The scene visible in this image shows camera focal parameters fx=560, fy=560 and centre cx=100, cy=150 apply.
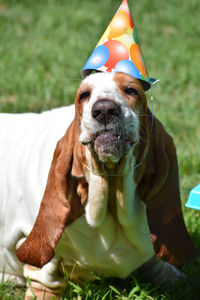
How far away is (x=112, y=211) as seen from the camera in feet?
10.3

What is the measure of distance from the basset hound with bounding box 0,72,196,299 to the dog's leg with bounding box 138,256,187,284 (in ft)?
0.55

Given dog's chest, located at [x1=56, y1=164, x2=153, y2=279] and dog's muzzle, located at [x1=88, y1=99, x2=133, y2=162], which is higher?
dog's muzzle, located at [x1=88, y1=99, x2=133, y2=162]

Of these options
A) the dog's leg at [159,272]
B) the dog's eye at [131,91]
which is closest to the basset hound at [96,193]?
the dog's eye at [131,91]

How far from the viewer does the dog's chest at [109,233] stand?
9.84 ft

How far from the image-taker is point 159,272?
3.58m

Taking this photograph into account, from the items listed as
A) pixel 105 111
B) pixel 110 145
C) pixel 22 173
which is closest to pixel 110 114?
pixel 105 111

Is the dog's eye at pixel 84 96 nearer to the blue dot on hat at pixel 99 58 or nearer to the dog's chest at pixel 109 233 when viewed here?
the blue dot on hat at pixel 99 58

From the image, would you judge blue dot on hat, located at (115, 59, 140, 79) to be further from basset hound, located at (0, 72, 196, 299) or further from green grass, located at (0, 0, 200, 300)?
green grass, located at (0, 0, 200, 300)

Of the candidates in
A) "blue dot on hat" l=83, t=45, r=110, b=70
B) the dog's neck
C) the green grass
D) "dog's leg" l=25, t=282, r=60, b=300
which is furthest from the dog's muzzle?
"dog's leg" l=25, t=282, r=60, b=300

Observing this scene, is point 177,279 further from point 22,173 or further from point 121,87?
point 121,87

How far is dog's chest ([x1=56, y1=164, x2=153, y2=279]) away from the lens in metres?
3.00

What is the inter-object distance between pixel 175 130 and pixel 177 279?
6.19ft

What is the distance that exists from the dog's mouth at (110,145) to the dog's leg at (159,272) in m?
1.08

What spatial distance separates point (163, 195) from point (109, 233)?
15.4 inches
